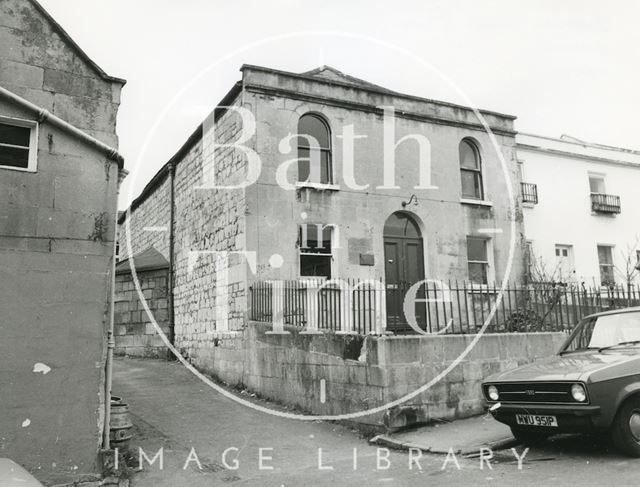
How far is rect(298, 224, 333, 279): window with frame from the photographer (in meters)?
13.7

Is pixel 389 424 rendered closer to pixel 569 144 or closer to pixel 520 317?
→ pixel 520 317

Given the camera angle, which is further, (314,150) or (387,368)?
(314,150)

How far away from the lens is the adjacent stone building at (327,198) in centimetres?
1338

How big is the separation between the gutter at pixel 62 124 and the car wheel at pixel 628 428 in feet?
22.8

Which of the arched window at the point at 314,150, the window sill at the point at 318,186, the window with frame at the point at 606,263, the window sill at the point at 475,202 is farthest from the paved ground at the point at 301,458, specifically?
the window with frame at the point at 606,263

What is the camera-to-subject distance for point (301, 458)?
777cm

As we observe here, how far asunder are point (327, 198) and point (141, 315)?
26.8 feet

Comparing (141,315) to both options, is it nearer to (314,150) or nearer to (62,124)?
(314,150)

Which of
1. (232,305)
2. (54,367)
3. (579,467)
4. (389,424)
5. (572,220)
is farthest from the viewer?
(572,220)

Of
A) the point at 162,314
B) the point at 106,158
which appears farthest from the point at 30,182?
the point at 162,314

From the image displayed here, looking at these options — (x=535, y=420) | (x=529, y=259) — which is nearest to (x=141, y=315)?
(x=529, y=259)

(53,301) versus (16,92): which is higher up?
(16,92)

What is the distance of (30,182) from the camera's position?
6902 millimetres

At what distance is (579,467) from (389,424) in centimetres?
295
